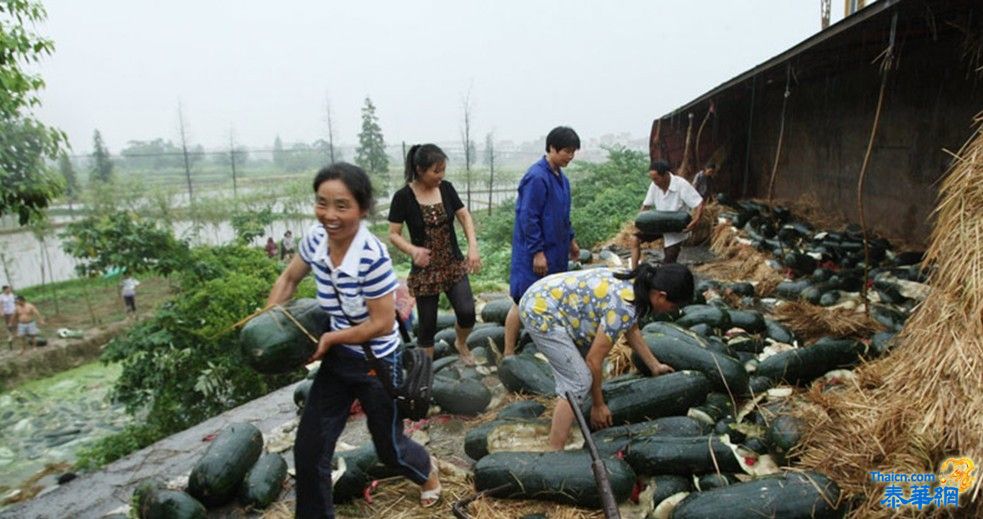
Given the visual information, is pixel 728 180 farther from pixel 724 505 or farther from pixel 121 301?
pixel 121 301

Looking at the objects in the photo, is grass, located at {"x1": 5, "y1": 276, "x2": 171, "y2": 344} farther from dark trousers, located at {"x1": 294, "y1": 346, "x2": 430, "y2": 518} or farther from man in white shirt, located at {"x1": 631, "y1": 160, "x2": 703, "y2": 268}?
dark trousers, located at {"x1": 294, "y1": 346, "x2": 430, "y2": 518}

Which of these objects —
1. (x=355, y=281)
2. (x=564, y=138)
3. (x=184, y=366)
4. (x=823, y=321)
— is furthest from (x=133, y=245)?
(x=823, y=321)

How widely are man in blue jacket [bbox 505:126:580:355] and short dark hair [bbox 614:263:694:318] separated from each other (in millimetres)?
1662

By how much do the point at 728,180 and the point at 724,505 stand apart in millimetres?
11591

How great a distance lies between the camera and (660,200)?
7457 mm

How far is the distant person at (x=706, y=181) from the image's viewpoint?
35.7 feet

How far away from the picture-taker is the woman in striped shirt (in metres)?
2.71

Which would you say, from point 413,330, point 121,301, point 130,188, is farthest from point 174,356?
point 130,188

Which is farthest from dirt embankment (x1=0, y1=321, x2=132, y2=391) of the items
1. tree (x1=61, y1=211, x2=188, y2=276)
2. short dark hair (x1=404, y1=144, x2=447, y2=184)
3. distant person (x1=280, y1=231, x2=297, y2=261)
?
short dark hair (x1=404, y1=144, x2=447, y2=184)

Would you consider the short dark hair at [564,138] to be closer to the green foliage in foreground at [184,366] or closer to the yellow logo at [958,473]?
the yellow logo at [958,473]

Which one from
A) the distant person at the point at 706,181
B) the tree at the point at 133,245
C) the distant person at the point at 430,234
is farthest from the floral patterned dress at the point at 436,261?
the distant person at the point at 706,181

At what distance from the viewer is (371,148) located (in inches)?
1310

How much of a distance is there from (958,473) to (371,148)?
3290 centimetres

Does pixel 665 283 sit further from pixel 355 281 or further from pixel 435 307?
pixel 435 307
